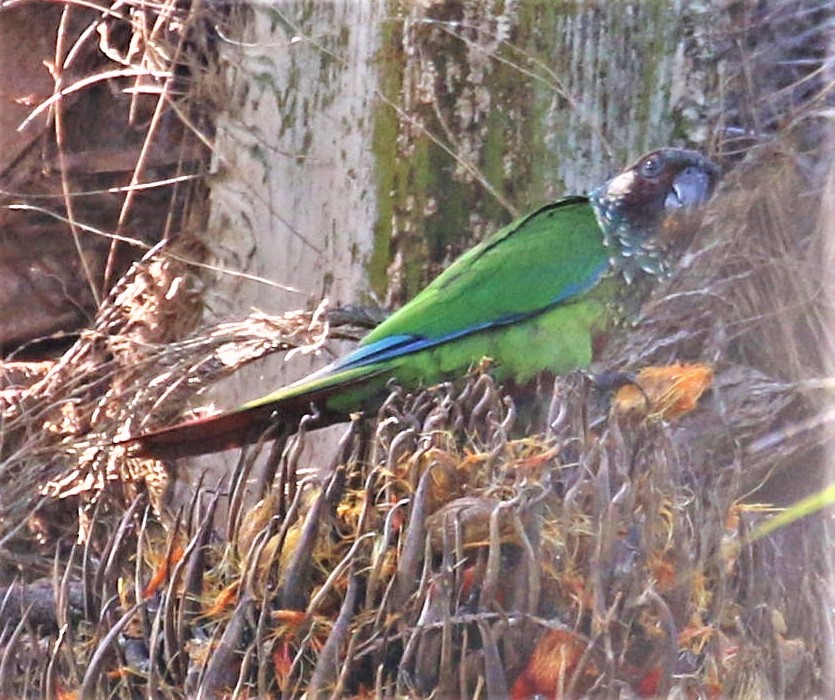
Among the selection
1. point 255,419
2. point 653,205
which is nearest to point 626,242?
point 653,205

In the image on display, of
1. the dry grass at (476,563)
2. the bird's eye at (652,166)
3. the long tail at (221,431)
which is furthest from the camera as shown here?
the bird's eye at (652,166)

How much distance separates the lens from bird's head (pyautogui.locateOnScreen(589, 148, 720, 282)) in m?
1.50

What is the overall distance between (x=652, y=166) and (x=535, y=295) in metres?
0.22

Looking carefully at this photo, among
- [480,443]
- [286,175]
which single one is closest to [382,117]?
[286,175]

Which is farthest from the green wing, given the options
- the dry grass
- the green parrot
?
the dry grass

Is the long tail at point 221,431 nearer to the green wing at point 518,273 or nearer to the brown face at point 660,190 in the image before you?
the green wing at point 518,273

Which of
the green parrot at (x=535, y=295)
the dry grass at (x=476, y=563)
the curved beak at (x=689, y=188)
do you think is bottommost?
the dry grass at (x=476, y=563)

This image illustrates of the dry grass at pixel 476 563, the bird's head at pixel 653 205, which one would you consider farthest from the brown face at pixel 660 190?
the dry grass at pixel 476 563

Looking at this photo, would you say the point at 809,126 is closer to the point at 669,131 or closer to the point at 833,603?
the point at 669,131

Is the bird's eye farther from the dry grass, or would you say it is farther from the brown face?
the dry grass

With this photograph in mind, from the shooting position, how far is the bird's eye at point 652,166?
1.50m

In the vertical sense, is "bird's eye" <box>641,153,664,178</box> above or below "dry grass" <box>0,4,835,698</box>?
above

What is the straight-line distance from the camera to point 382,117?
1.56 m

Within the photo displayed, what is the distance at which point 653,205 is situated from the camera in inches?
59.0
